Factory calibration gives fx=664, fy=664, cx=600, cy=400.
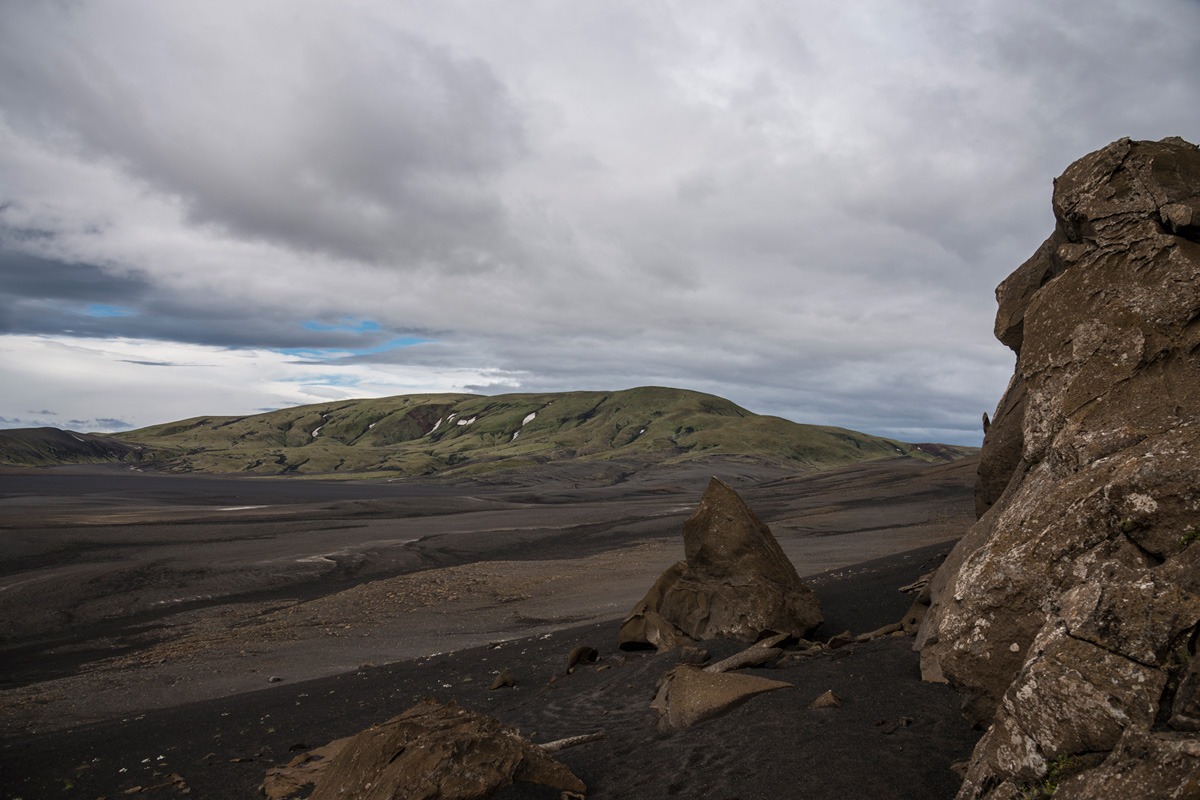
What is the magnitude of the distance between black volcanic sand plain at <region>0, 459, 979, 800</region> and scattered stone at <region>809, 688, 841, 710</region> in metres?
0.11

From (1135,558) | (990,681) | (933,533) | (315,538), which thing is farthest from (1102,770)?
(315,538)

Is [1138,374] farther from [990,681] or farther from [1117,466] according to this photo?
[990,681]

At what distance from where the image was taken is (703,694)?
864 centimetres

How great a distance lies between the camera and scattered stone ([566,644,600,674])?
13.2 meters

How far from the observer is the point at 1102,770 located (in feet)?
12.6

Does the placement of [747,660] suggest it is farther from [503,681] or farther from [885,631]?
[503,681]

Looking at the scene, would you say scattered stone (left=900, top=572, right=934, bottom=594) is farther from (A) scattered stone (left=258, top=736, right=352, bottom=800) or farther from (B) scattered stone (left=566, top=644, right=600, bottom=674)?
(A) scattered stone (left=258, top=736, right=352, bottom=800)

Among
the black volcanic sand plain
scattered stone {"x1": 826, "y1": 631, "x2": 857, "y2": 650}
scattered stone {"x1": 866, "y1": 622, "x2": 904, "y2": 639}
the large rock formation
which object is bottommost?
the black volcanic sand plain

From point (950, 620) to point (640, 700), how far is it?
5338 millimetres

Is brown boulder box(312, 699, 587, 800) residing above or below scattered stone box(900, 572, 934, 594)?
below

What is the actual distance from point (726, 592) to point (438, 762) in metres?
7.89

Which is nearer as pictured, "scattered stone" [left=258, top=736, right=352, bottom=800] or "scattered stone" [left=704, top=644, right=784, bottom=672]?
"scattered stone" [left=258, top=736, right=352, bottom=800]

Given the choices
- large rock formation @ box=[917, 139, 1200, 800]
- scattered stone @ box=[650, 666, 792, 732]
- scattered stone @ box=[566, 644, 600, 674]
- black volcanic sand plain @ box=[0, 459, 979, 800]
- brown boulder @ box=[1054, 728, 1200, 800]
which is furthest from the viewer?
scattered stone @ box=[566, 644, 600, 674]

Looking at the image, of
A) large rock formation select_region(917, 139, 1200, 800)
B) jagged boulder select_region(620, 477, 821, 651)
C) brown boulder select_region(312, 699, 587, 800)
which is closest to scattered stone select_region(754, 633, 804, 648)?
jagged boulder select_region(620, 477, 821, 651)
